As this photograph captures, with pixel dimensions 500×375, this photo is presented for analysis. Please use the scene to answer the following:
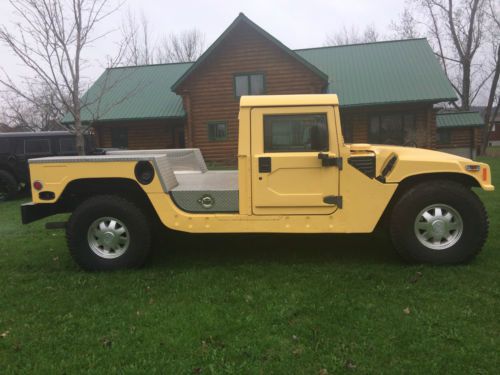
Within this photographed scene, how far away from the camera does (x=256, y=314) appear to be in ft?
12.2

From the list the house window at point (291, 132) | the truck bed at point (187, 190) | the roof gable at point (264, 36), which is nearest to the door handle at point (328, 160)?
the house window at point (291, 132)

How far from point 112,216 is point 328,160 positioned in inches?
96.9

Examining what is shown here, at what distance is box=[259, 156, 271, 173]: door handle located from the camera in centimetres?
453

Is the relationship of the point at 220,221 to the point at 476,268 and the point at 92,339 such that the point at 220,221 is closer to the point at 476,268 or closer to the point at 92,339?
the point at 92,339

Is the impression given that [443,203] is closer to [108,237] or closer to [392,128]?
[108,237]

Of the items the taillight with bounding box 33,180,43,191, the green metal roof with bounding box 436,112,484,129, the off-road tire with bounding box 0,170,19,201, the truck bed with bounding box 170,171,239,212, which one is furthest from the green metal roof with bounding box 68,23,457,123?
the truck bed with bounding box 170,171,239,212

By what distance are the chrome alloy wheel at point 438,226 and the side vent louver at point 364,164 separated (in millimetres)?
717

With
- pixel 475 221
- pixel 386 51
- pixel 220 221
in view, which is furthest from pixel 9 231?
pixel 386 51

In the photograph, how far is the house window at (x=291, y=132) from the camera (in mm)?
4543

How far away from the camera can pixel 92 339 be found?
3.40 meters

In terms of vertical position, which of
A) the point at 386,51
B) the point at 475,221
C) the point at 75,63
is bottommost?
the point at 475,221

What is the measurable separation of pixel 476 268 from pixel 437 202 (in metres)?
0.83

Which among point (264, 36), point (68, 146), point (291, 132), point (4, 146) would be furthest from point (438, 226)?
point (264, 36)

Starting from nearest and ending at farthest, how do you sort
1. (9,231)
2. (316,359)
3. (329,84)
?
1. (316,359)
2. (9,231)
3. (329,84)
